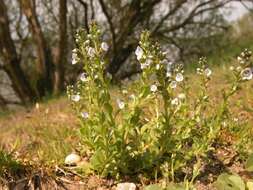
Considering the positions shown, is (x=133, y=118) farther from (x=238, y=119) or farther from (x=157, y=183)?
(x=238, y=119)

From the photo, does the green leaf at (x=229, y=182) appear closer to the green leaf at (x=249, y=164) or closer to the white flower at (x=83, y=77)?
the green leaf at (x=249, y=164)

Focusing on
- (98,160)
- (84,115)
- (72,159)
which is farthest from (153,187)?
(72,159)

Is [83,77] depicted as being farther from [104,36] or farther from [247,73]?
[104,36]

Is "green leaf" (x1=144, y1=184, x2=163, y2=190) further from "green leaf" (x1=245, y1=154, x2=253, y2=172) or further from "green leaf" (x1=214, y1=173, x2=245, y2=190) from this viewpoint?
"green leaf" (x1=245, y1=154, x2=253, y2=172)

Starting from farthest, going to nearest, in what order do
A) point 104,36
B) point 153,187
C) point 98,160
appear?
point 104,36
point 98,160
point 153,187

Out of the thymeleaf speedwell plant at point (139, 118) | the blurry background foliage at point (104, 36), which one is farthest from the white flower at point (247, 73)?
the blurry background foliage at point (104, 36)

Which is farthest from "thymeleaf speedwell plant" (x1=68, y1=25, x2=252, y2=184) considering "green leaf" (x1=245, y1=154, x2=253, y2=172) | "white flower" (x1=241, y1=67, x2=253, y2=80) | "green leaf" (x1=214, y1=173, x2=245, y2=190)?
"green leaf" (x1=245, y1=154, x2=253, y2=172)
